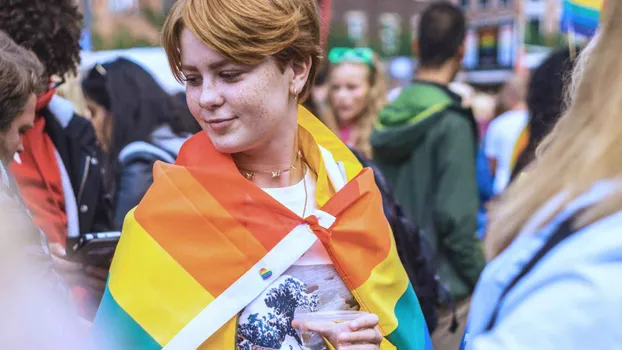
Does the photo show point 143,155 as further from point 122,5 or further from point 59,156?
point 122,5

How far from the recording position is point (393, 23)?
61.5m

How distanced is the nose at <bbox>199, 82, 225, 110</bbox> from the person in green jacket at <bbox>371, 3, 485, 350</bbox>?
2.11 m

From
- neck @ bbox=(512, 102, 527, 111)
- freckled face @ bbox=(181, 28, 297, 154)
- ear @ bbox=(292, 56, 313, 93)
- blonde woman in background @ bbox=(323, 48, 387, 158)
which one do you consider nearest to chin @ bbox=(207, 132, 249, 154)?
freckled face @ bbox=(181, 28, 297, 154)

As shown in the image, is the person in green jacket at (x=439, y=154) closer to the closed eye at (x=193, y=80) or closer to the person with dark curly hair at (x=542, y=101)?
the person with dark curly hair at (x=542, y=101)

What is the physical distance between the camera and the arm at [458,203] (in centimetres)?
412

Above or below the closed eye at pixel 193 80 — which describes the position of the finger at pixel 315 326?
below

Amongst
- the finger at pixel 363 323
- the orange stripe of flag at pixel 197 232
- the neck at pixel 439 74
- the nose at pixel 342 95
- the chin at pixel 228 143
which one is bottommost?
the nose at pixel 342 95

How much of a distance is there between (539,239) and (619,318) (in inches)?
7.5

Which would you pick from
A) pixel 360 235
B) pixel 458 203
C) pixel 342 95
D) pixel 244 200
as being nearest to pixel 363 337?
pixel 360 235

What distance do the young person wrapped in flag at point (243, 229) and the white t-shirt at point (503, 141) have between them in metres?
4.75

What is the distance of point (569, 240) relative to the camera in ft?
4.05

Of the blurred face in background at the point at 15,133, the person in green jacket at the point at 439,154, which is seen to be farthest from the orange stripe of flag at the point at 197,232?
the person in green jacket at the point at 439,154

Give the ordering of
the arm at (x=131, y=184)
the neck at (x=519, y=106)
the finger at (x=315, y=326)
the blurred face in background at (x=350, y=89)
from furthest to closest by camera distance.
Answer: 1. the neck at (x=519, y=106)
2. the blurred face in background at (x=350, y=89)
3. the arm at (x=131, y=184)
4. the finger at (x=315, y=326)

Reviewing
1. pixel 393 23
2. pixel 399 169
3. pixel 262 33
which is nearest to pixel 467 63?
pixel 393 23
